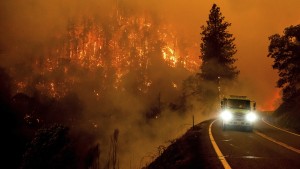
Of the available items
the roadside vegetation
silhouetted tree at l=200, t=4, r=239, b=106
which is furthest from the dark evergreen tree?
the roadside vegetation

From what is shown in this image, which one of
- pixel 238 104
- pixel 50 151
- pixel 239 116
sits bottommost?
pixel 50 151

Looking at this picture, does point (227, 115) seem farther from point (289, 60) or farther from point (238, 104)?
point (289, 60)

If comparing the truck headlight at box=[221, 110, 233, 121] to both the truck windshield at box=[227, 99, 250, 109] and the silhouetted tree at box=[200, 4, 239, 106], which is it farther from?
the silhouetted tree at box=[200, 4, 239, 106]

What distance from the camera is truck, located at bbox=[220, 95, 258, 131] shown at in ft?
78.2

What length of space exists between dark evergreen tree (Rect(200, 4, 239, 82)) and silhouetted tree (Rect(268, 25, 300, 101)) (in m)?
26.1

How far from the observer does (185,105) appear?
265 feet

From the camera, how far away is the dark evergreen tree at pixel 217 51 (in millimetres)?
63375

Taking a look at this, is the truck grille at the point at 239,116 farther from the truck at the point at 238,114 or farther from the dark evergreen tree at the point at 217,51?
the dark evergreen tree at the point at 217,51

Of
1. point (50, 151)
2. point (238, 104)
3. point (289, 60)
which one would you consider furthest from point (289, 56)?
point (50, 151)

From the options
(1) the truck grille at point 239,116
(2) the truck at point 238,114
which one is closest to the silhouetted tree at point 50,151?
(2) the truck at point 238,114

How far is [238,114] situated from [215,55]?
1603 inches

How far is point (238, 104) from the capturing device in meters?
25.1

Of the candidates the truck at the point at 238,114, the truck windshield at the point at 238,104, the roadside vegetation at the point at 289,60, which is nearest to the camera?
Answer: the truck at the point at 238,114

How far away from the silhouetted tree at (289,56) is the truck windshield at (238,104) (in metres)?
13.5
